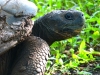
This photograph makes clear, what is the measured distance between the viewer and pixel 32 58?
9.32 ft

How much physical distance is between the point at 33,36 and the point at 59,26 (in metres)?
0.25

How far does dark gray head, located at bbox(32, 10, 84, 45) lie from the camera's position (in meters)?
3.20

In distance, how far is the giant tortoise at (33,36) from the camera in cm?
275

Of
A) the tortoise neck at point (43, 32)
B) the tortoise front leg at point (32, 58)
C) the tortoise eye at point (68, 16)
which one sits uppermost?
the tortoise eye at point (68, 16)

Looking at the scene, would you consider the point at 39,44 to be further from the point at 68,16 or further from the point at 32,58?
the point at 68,16

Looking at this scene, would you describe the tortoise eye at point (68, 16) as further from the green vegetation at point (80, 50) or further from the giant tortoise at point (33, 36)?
the green vegetation at point (80, 50)

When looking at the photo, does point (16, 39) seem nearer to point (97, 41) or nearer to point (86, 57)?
point (86, 57)

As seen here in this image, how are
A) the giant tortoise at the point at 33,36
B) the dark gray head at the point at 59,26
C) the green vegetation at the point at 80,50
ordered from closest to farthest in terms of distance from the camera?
the giant tortoise at the point at 33,36 → the dark gray head at the point at 59,26 → the green vegetation at the point at 80,50

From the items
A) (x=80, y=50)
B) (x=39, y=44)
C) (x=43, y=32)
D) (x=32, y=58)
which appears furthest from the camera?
(x=80, y=50)

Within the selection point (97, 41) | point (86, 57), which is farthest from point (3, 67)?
point (97, 41)

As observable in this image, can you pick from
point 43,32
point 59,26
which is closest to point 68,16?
point 59,26

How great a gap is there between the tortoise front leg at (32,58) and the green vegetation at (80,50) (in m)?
0.39

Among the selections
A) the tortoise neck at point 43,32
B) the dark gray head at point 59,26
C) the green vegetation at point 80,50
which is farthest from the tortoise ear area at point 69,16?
the green vegetation at point 80,50

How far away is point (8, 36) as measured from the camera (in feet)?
8.61
